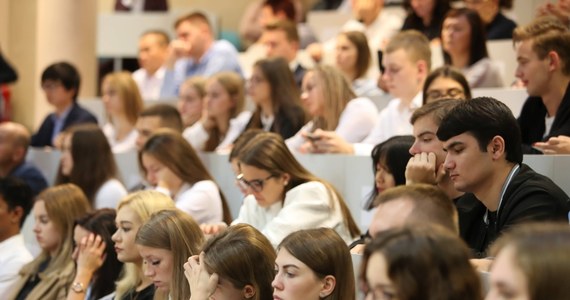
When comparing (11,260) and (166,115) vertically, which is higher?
(166,115)

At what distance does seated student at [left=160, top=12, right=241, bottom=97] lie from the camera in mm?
8391

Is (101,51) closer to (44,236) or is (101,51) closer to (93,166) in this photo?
(93,166)

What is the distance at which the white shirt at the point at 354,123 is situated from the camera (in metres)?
6.06

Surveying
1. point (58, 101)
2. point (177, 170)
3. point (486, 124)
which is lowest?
point (58, 101)

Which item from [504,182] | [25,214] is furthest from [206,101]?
[504,182]

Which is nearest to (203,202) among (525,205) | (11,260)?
(11,260)

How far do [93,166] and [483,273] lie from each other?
12.5 feet

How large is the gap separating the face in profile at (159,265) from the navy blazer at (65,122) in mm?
3663

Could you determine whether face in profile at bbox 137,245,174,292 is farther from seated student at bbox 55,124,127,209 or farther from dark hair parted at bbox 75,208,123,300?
seated student at bbox 55,124,127,209

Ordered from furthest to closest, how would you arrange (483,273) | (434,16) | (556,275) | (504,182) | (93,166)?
(434,16) < (93,166) < (504,182) < (483,273) < (556,275)

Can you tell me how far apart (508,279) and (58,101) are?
6.20m

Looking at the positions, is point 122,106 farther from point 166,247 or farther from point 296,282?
point 296,282

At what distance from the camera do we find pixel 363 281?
8.32ft

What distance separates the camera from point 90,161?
6.52 meters
